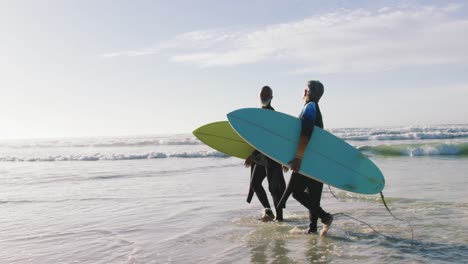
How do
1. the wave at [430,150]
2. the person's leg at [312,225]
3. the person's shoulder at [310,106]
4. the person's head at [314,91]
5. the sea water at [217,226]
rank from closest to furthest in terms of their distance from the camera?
the sea water at [217,226] → the person's shoulder at [310,106] → the person's head at [314,91] → the person's leg at [312,225] → the wave at [430,150]

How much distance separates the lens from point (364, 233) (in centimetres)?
513

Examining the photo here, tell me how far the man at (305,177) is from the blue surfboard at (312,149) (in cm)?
14

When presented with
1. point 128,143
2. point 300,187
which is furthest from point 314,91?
point 128,143

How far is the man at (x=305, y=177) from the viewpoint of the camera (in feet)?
16.1

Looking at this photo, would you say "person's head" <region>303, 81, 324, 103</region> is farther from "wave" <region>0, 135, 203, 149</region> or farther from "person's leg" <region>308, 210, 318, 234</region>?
"wave" <region>0, 135, 203, 149</region>

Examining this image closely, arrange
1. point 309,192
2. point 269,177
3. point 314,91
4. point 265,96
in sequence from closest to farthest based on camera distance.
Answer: point 314,91
point 309,192
point 265,96
point 269,177

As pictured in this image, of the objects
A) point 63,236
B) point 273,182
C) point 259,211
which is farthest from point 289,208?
point 63,236

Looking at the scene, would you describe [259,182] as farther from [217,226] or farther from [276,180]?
[217,226]

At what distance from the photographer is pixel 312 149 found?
202 inches

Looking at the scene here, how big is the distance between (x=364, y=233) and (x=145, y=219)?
121 inches

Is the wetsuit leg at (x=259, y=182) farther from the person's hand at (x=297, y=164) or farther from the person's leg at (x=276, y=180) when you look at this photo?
the person's hand at (x=297, y=164)

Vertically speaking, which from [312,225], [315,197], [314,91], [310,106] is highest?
[314,91]

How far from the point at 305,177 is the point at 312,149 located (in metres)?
0.33

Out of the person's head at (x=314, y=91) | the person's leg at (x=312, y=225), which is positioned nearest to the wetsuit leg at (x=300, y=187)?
the person's leg at (x=312, y=225)
